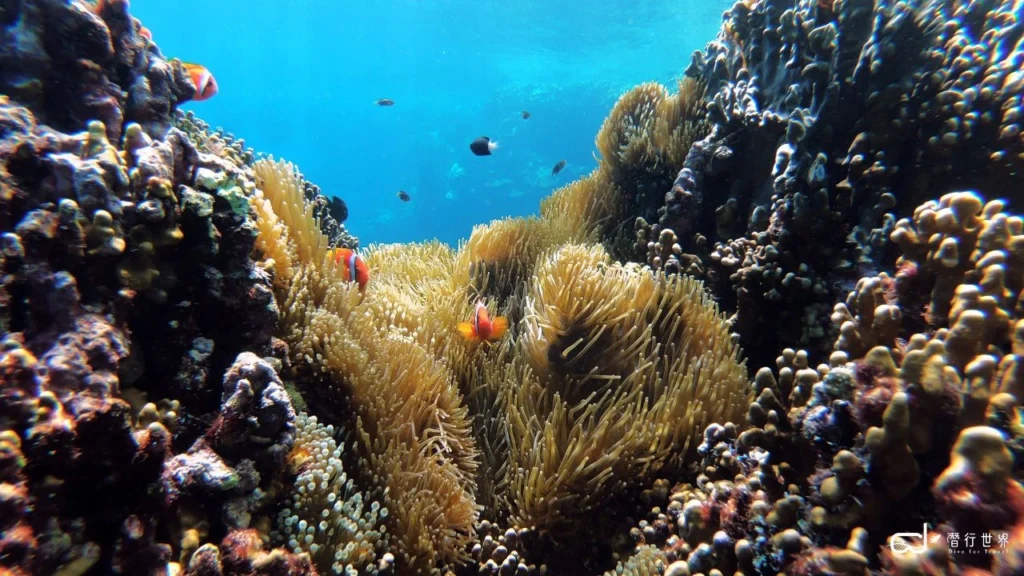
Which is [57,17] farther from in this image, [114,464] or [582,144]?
[582,144]

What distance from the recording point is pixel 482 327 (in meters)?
3.57

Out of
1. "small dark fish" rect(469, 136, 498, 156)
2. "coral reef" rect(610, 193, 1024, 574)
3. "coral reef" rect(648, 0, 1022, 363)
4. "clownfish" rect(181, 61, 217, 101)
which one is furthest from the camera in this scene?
"small dark fish" rect(469, 136, 498, 156)

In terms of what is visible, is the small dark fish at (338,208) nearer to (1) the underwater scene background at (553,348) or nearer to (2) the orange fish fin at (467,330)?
(1) the underwater scene background at (553,348)

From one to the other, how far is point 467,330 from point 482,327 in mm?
115

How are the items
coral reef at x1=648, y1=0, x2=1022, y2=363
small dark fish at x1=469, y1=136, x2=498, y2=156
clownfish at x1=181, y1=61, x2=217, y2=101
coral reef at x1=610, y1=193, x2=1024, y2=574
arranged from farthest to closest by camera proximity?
small dark fish at x1=469, y1=136, x2=498, y2=156, clownfish at x1=181, y1=61, x2=217, y2=101, coral reef at x1=648, y1=0, x2=1022, y2=363, coral reef at x1=610, y1=193, x2=1024, y2=574

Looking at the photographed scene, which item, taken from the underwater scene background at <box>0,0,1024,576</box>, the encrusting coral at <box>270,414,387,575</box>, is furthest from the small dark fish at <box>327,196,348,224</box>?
the encrusting coral at <box>270,414,387,575</box>

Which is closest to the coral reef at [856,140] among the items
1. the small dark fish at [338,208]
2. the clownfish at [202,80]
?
the clownfish at [202,80]

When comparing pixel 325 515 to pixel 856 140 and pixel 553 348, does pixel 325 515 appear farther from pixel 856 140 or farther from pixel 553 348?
pixel 856 140

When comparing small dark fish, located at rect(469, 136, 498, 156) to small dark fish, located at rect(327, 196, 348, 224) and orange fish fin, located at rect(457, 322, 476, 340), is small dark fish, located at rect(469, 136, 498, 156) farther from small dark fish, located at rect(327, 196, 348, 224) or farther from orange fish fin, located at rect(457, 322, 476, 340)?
orange fish fin, located at rect(457, 322, 476, 340)

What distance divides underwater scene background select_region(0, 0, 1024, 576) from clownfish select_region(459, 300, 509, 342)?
0.07 ft

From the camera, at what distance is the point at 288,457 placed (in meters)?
2.25

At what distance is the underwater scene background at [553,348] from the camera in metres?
1.57

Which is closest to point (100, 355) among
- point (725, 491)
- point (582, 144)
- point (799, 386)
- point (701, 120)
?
point (725, 491)

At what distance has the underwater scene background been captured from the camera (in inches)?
61.7
